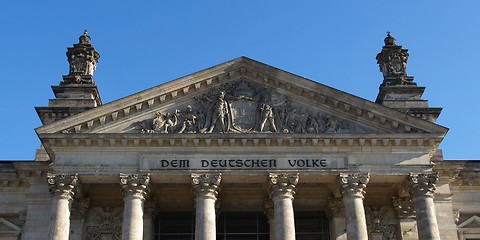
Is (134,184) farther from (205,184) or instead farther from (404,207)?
(404,207)

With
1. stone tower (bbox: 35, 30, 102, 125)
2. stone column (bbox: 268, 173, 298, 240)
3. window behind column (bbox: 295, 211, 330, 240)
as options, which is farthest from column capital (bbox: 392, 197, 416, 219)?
stone tower (bbox: 35, 30, 102, 125)

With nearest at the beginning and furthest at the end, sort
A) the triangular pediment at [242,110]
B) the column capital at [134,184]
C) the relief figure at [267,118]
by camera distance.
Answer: the column capital at [134,184]
the triangular pediment at [242,110]
the relief figure at [267,118]

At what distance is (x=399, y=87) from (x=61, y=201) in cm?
1912

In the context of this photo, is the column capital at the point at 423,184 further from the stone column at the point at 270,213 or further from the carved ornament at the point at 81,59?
the carved ornament at the point at 81,59

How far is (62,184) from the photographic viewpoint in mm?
28938

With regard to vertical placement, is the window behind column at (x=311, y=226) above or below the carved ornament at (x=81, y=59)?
below

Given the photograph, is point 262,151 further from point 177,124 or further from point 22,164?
point 22,164

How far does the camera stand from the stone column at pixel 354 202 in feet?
93.3

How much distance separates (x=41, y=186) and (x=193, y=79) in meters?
9.38

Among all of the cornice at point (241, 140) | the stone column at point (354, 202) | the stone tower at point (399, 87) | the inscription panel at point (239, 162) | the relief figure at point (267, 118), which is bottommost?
the stone column at point (354, 202)

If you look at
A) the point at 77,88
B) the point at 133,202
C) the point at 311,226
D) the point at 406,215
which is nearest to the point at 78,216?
the point at 133,202

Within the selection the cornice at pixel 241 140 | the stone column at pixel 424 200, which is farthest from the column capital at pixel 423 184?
the cornice at pixel 241 140

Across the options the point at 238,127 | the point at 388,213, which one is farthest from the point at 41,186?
the point at 388,213

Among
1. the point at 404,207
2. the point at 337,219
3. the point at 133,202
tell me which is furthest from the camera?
the point at 404,207
